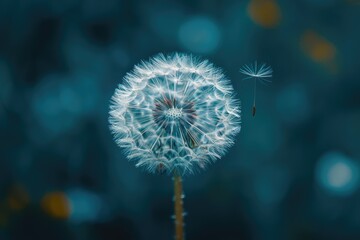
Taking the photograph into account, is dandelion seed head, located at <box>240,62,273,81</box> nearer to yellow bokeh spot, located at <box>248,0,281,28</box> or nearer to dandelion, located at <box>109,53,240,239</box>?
yellow bokeh spot, located at <box>248,0,281,28</box>

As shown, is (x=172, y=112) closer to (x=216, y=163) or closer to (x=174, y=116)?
(x=174, y=116)
